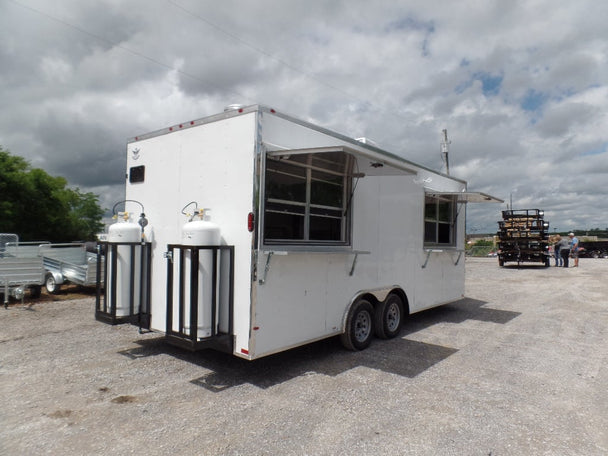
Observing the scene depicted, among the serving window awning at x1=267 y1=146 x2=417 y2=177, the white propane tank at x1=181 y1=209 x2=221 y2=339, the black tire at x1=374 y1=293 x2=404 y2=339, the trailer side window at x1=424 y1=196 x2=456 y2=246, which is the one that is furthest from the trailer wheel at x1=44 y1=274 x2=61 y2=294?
the trailer side window at x1=424 y1=196 x2=456 y2=246

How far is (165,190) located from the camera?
197 inches

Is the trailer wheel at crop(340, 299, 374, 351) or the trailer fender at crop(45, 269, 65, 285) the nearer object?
the trailer wheel at crop(340, 299, 374, 351)

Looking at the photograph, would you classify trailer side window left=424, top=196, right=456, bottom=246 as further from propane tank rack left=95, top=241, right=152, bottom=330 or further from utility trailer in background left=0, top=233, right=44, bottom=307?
utility trailer in background left=0, top=233, right=44, bottom=307

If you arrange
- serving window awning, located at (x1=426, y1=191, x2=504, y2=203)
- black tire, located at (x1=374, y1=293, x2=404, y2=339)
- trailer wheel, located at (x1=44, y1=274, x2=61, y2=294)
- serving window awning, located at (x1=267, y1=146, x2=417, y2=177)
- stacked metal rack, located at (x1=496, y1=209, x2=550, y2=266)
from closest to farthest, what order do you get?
serving window awning, located at (x1=267, y1=146, x2=417, y2=177) → black tire, located at (x1=374, y1=293, x2=404, y2=339) → serving window awning, located at (x1=426, y1=191, x2=504, y2=203) → trailer wheel, located at (x1=44, y1=274, x2=61, y2=294) → stacked metal rack, located at (x1=496, y1=209, x2=550, y2=266)

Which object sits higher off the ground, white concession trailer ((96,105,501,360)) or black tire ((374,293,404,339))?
white concession trailer ((96,105,501,360))

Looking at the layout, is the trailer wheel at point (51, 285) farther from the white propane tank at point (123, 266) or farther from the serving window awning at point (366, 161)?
the serving window awning at point (366, 161)

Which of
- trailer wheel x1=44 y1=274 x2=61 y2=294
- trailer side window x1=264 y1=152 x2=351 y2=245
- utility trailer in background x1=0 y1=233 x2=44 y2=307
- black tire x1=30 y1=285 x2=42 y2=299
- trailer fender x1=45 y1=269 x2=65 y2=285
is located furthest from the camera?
trailer wheel x1=44 y1=274 x2=61 y2=294

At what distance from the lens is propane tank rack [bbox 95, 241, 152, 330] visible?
4762 mm

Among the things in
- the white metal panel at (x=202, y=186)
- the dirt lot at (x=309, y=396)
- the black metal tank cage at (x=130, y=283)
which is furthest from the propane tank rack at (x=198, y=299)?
the black metal tank cage at (x=130, y=283)

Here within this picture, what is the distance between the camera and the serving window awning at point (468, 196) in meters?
7.32

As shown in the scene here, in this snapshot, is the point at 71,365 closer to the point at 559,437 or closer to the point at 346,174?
the point at 346,174

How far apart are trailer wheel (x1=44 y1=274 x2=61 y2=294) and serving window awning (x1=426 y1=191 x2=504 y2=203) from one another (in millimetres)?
9025

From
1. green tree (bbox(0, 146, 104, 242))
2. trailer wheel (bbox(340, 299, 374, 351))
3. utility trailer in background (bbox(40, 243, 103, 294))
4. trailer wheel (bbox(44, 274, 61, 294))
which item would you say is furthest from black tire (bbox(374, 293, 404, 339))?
green tree (bbox(0, 146, 104, 242))

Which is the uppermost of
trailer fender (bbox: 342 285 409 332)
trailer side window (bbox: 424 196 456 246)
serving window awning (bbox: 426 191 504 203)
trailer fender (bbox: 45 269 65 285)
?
serving window awning (bbox: 426 191 504 203)
